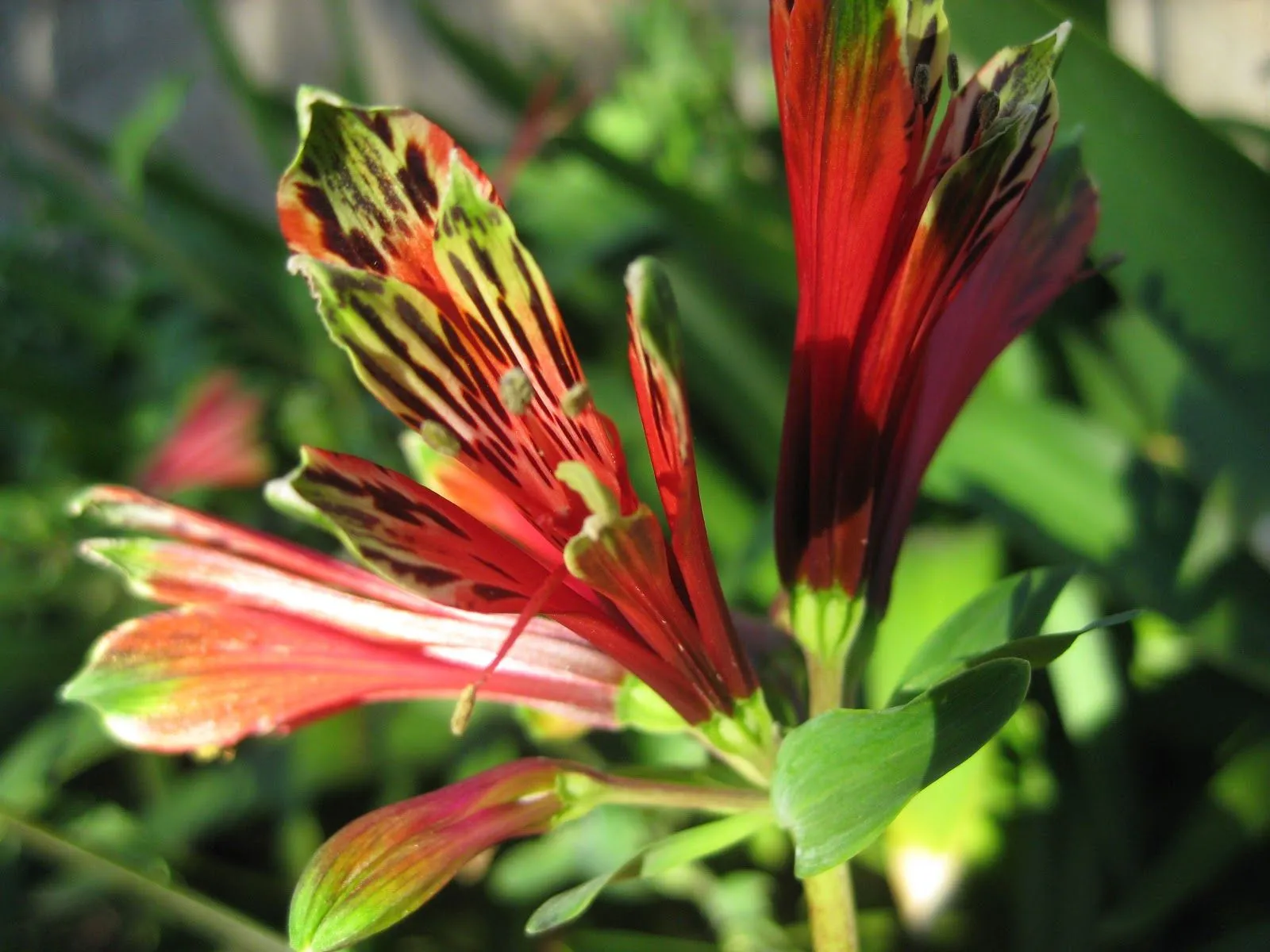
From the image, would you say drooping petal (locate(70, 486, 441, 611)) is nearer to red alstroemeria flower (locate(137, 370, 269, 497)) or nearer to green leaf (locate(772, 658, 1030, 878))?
green leaf (locate(772, 658, 1030, 878))

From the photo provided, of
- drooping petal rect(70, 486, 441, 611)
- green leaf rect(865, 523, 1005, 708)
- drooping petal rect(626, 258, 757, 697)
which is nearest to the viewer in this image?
drooping petal rect(626, 258, 757, 697)

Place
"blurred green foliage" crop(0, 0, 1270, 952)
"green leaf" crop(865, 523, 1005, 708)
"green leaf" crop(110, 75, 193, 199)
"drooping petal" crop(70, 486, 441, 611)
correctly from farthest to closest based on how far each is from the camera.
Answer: "green leaf" crop(110, 75, 193, 199) → "green leaf" crop(865, 523, 1005, 708) → "blurred green foliage" crop(0, 0, 1270, 952) → "drooping petal" crop(70, 486, 441, 611)

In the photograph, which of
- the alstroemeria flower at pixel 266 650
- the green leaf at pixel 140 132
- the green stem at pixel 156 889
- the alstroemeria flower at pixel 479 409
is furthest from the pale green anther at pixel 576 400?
the green leaf at pixel 140 132

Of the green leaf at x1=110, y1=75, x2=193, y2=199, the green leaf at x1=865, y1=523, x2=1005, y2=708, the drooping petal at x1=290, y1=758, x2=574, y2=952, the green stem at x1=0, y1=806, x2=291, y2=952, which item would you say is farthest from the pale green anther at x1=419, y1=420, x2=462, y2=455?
→ the green leaf at x1=110, y1=75, x2=193, y2=199

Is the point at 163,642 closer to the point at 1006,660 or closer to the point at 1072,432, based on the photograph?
the point at 1006,660

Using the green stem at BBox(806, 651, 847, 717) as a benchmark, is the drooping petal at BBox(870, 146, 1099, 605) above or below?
above

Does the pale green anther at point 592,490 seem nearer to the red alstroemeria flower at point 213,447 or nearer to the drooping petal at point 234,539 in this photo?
the drooping petal at point 234,539
